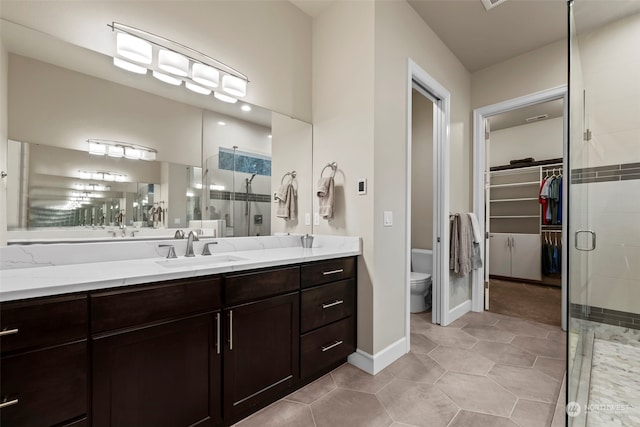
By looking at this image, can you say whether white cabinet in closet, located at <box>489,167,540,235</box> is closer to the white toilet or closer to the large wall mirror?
the white toilet

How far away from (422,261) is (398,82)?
2.14 m

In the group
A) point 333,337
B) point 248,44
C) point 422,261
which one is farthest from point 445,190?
point 248,44

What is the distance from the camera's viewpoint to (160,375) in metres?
1.19

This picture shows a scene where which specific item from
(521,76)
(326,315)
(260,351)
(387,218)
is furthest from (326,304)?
(521,76)

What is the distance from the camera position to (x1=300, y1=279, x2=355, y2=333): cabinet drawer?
1.75 meters

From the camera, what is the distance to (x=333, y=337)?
192 centimetres

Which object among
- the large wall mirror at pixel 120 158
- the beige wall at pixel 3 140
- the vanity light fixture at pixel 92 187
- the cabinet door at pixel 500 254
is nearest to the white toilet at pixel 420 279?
the large wall mirror at pixel 120 158

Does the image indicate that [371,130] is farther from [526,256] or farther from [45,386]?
[526,256]

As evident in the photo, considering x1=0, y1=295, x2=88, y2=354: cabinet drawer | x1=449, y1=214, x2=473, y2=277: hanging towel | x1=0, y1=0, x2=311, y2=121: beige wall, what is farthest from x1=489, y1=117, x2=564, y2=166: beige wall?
x1=0, y1=295, x2=88, y2=354: cabinet drawer

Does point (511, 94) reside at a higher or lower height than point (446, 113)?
higher

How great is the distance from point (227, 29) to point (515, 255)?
17.1 ft

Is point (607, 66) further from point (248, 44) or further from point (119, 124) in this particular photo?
point (119, 124)

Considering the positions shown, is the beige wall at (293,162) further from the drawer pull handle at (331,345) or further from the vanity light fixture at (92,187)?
the vanity light fixture at (92,187)

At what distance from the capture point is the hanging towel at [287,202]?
2.39 meters
